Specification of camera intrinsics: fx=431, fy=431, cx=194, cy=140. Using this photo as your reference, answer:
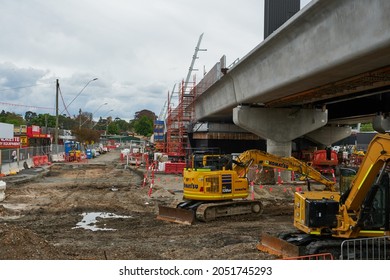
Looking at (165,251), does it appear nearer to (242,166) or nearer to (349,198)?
(349,198)

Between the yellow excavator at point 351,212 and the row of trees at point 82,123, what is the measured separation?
63.2 metres

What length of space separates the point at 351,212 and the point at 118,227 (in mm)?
7854

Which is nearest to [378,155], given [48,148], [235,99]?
[235,99]

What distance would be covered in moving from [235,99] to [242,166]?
928 cm

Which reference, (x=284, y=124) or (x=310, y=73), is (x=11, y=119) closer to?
(x=284, y=124)

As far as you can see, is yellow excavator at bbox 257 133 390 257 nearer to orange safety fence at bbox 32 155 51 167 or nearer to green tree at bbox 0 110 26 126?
orange safety fence at bbox 32 155 51 167

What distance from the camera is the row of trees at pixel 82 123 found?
87306mm

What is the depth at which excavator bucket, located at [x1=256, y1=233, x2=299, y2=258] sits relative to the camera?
369 inches

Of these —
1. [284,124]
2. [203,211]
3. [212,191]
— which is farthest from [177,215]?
[284,124]

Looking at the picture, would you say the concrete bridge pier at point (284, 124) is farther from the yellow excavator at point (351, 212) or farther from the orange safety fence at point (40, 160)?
the orange safety fence at point (40, 160)

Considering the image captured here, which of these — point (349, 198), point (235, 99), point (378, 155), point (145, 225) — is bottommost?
point (145, 225)

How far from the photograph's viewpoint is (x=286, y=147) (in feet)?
89.8

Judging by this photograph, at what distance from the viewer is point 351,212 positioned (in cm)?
905

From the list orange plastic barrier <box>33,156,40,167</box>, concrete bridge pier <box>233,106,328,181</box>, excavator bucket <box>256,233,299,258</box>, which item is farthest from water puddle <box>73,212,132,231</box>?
orange plastic barrier <box>33,156,40,167</box>
